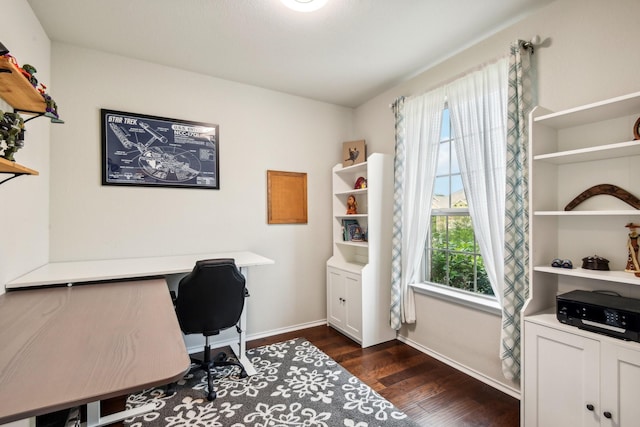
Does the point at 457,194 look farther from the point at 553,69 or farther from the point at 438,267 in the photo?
the point at 553,69

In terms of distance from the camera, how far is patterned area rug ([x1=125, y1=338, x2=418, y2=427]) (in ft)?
6.18

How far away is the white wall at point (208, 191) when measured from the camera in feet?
8.04

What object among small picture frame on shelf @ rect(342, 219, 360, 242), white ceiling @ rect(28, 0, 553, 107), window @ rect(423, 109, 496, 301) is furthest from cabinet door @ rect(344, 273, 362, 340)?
white ceiling @ rect(28, 0, 553, 107)

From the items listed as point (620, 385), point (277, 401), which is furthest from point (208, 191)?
point (620, 385)

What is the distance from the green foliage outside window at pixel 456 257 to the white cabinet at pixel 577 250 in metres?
0.64

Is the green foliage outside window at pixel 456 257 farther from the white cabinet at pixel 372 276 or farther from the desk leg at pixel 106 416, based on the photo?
the desk leg at pixel 106 416

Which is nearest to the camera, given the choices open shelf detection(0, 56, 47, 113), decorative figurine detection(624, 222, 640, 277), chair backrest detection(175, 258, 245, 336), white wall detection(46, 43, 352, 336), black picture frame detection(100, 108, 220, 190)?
open shelf detection(0, 56, 47, 113)

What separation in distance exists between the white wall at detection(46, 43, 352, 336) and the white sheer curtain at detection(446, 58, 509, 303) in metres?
1.67

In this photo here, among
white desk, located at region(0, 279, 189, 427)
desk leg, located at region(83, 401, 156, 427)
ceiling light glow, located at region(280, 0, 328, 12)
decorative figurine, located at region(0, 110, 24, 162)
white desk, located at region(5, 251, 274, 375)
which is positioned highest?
ceiling light glow, located at region(280, 0, 328, 12)

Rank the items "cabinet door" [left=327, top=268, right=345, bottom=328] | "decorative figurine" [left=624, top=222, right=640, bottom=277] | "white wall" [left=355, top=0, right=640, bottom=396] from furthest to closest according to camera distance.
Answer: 1. "cabinet door" [left=327, top=268, right=345, bottom=328]
2. "white wall" [left=355, top=0, right=640, bottom=396]
3. "decorative figurine" [left=624, top=222, right=640, bottom=277]

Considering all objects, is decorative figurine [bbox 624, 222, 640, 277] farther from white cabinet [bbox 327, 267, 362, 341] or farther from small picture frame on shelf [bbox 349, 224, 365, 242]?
small picture frame on shelf [bbox 349, 224, 365, 242]

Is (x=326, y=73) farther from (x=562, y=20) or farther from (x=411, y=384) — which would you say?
(x=411, y=384)

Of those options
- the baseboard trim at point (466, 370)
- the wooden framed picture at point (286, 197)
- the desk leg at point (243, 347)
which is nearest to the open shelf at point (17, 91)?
the desk leg at point (243, 347)

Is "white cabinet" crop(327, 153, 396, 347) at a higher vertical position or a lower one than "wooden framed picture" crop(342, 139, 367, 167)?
lower
